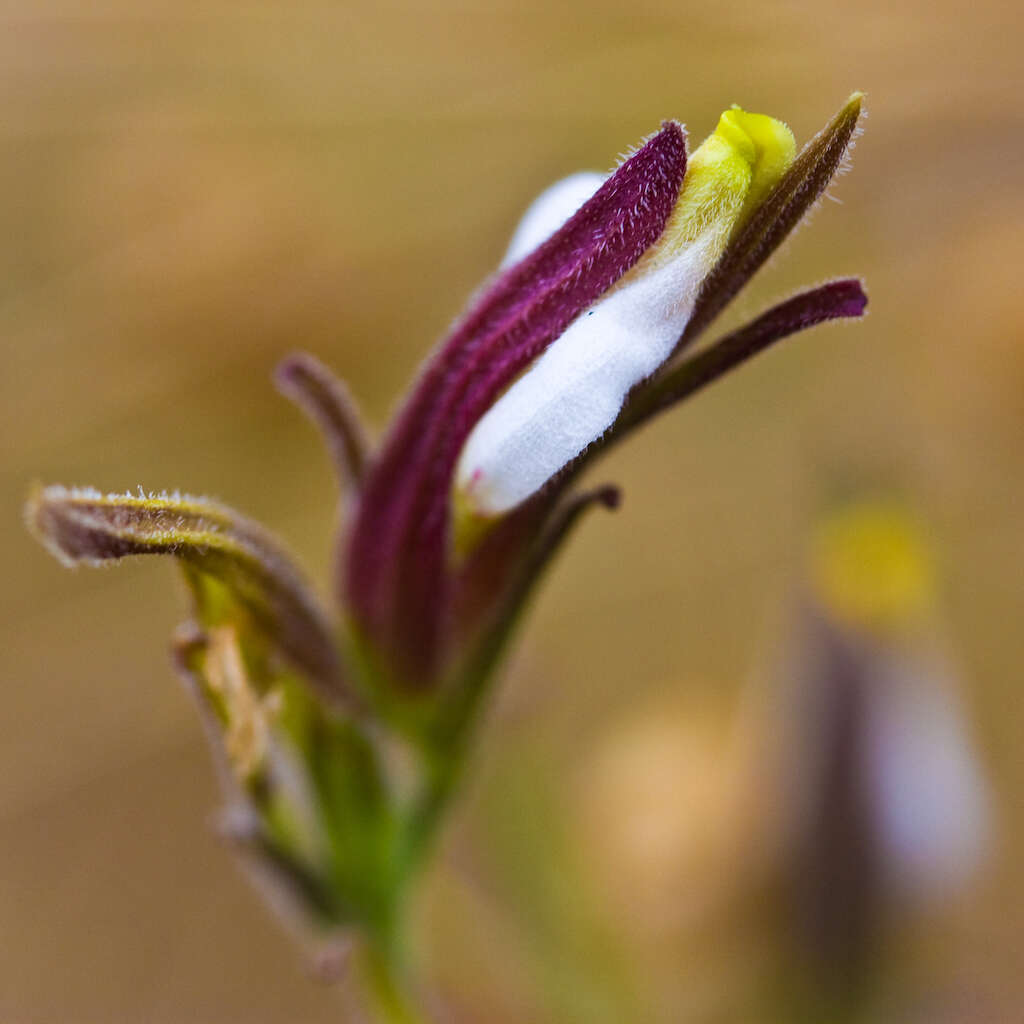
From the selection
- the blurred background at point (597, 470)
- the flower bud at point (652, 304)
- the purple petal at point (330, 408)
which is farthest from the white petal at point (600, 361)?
the blurred background at point (597, 470)

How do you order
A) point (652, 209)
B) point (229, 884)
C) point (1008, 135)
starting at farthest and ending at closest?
point (229, 884)
point (1008, 135)
point (652, 209)

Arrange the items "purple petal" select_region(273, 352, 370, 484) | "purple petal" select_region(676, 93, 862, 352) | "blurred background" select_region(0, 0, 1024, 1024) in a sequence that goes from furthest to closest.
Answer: "blurred background" select_region(0, 0, 1024, 1024)
"purple petal" select_region(273, 352, 370, 484)
"purple petal" select_region(676, 93, 862, 352)

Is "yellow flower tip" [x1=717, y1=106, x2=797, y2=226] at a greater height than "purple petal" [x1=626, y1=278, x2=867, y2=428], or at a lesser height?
greater

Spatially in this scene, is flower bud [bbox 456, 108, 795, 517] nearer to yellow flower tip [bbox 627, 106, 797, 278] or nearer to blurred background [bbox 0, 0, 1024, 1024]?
yellow flower tip [bbox 627, 106, 797, 278]

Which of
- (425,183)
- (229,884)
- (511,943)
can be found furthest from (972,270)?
(229,884)

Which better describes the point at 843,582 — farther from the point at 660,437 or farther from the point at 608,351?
the point at 660,437

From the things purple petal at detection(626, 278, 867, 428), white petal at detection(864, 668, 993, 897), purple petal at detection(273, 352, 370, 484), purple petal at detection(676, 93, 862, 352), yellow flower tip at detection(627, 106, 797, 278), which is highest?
purple petal at detection(273, 352, 370, 484)

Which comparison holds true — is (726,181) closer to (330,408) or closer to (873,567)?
(330,408)

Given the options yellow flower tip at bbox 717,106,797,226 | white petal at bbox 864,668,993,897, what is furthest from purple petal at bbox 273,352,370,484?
white petal at bbox 864,668,993,897

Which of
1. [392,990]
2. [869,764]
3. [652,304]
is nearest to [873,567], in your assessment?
[869,764]
